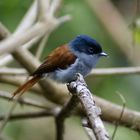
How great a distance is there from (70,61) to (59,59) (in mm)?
78

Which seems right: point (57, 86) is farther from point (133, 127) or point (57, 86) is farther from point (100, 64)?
point (100, 64)

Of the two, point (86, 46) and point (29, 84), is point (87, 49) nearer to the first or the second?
point (86, 46)

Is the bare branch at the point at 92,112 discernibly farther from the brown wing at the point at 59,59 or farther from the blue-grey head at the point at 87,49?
the blue-grey head at the point at 87,49

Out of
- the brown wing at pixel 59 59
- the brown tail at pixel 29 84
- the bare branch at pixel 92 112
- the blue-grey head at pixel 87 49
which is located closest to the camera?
the bare branch at pixel 92 112

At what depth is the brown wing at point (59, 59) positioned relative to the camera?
3.81 m

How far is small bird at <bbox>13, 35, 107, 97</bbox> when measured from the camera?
3.72 metres

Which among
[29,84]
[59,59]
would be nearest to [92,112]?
[29,84]

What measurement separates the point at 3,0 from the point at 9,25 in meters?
0.50

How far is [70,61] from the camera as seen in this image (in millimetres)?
3914

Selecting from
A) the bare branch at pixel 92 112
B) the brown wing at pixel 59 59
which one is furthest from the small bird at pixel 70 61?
the bare branch at pixel 92 112

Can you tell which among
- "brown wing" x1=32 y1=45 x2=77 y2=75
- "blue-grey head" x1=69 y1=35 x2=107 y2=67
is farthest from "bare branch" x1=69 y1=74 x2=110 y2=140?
"blue-grey head" x1=69 y1=35 x2=107 y2=67

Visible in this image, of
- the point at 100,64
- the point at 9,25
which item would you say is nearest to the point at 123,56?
the point at 100,64

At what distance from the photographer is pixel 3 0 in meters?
4.77

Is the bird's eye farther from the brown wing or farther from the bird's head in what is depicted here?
the brown wing
